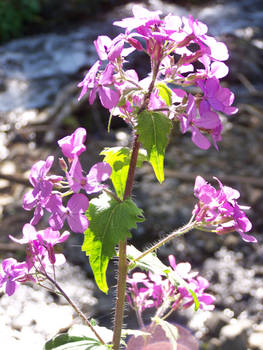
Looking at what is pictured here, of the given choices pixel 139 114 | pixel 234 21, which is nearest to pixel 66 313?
pixel 139 114

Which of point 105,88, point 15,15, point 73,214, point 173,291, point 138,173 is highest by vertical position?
point 105,88

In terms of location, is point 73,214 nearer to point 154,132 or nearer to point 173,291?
point 154,132

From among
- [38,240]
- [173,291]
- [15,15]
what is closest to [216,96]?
[38,240]

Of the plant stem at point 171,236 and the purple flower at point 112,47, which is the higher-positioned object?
the purple flower at point 112,47

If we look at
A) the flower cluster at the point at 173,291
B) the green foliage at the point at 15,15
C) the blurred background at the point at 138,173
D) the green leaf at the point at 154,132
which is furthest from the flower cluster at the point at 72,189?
the green foliage at the point at 15,15

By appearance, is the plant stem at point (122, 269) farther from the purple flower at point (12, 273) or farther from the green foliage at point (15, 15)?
the green foliage at point (15, 15)
